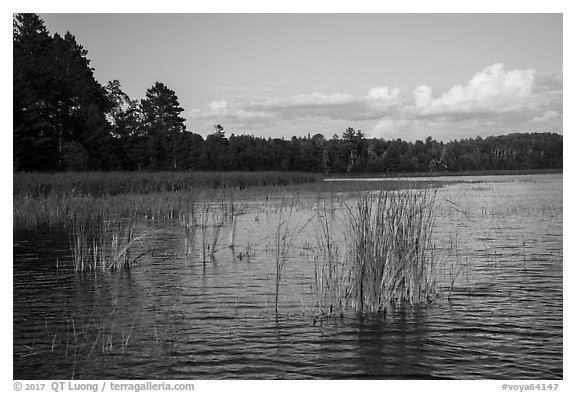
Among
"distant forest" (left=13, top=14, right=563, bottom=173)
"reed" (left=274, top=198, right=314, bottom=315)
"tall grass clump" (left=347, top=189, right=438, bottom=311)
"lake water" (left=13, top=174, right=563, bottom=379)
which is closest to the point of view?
"lake water" (left=13, top=174, right=563, bottom=379)

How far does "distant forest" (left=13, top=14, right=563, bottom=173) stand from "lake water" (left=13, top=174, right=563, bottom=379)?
15.5 feet

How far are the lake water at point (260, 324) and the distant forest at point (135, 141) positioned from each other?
15.5 ft

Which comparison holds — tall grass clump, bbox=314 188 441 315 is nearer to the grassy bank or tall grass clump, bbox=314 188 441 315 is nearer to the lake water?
the lake water

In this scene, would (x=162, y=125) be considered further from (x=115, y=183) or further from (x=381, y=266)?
(x=381, y=266)

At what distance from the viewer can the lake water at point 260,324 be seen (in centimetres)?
650

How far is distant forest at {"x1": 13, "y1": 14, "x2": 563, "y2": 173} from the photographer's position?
41156 mm

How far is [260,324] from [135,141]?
57.8 metres

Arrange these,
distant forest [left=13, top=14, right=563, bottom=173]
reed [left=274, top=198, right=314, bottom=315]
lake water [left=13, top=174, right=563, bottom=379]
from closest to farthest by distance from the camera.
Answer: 1. lake water [left=13, top=174, right=563, bottom=379]
2. reed [left=274, top=198, right=314, bottom=315]
3. distant forest [left=13, top=14, right=563, bottom=173]

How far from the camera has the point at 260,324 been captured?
7906 mm

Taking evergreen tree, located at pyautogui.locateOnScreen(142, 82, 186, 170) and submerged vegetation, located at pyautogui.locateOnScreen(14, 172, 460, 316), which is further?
evergreen tree, located at pyautogui.locateOnScreen(142, 82, 186, 170)

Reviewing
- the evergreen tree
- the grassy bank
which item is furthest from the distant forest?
the grassy bank

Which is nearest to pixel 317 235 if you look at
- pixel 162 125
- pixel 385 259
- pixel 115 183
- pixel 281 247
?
pixel 281 247
